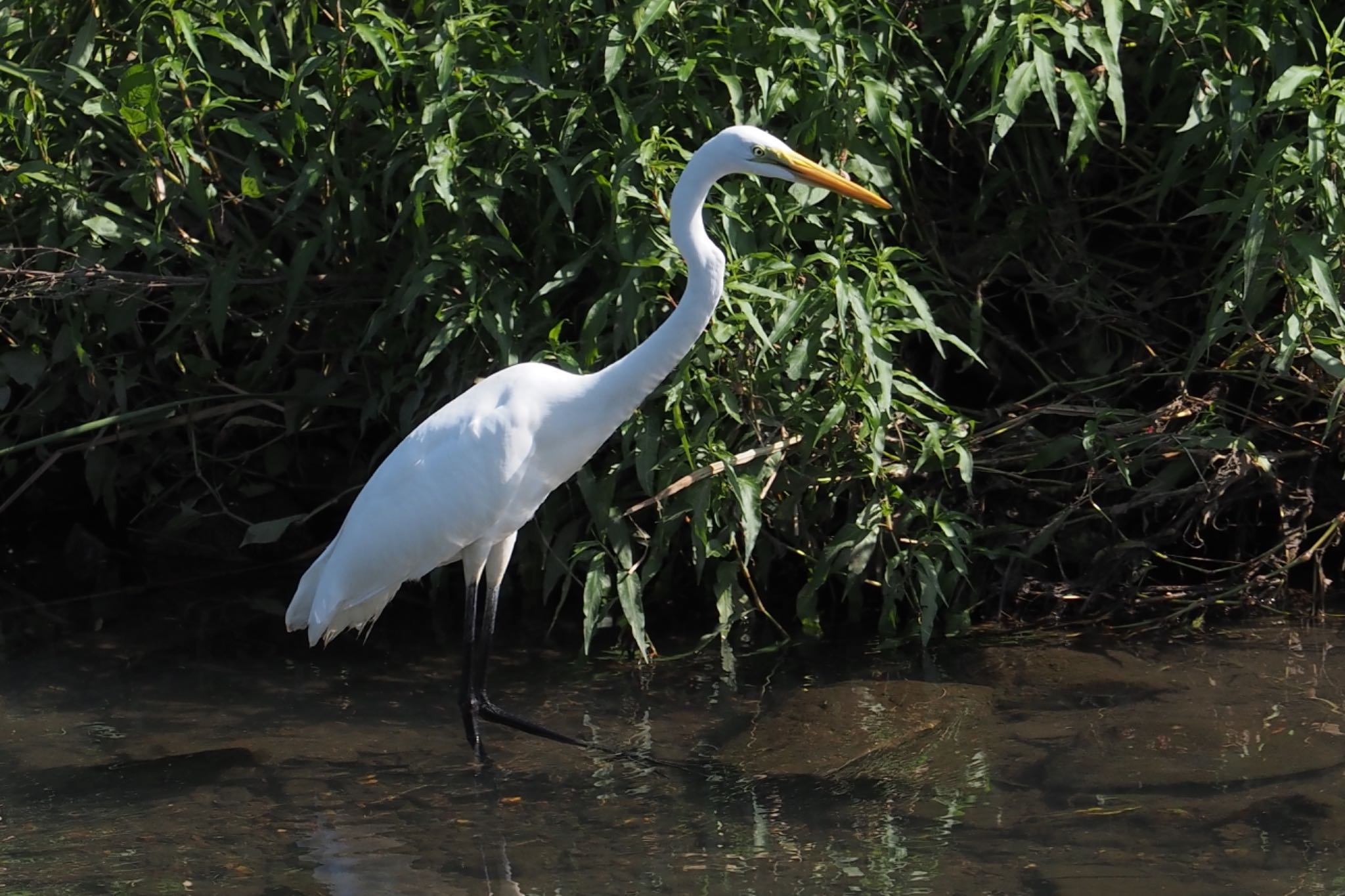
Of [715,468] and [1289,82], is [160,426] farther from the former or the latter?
[1289,82]

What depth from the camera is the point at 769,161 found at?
3418 millimetres

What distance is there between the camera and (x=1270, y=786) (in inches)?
127

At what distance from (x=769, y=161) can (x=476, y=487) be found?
3.62 ft

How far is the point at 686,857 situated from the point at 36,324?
288 centimetres

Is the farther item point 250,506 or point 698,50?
point 250,506

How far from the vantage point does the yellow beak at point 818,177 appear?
11.2 feet

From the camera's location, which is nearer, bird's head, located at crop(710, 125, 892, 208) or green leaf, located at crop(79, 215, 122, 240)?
bird's head, located at crop(710, 125, 892, 208)

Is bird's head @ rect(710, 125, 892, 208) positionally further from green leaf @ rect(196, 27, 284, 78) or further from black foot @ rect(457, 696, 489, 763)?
black foot @ rect(457, 696, 489, 763)

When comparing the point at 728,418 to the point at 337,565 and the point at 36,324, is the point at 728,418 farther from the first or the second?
the point at 36,324

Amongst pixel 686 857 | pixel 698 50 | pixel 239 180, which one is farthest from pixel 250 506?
pixel 686 857

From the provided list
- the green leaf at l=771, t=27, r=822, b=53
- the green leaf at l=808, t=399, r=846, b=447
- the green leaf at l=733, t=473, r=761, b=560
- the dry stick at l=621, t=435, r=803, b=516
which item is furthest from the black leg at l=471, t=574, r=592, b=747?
the green leaf at l=771, t=27, r=822, b=53

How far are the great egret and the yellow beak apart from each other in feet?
0.09

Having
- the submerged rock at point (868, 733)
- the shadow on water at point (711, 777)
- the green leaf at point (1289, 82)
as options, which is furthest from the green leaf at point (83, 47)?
the green leaf at point (1289, 82)

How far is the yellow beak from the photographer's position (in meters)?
3.41
